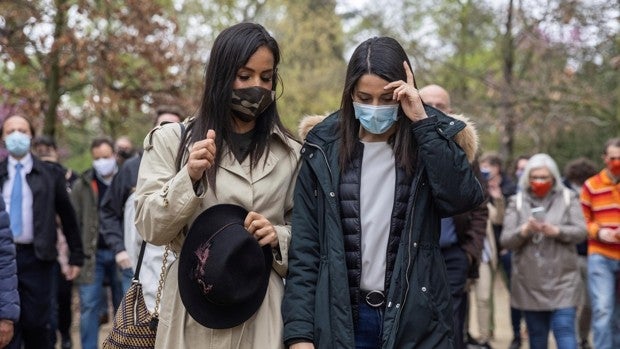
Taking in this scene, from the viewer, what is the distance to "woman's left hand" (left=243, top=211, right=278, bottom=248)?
3.78 metres

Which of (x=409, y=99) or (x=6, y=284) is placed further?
(x=6, y=284)

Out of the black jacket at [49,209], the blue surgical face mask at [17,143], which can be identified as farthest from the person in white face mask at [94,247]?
the blue surgical face mask at [17,143]

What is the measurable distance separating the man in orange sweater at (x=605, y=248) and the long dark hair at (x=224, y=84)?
5.92 m

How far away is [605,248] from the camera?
913cm

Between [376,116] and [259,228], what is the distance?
2.22 ft

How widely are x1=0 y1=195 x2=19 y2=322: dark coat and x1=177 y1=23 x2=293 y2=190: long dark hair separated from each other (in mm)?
1968

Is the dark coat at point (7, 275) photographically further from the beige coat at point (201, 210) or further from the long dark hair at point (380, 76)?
the long dark hair at point (380, 76)

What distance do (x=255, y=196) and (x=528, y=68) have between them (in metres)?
17.5

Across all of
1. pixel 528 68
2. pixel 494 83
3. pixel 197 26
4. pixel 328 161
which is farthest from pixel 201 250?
pixel 197 26

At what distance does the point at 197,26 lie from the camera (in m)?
24.1

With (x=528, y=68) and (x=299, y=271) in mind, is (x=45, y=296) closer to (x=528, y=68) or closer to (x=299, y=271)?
(x=299, y=271)

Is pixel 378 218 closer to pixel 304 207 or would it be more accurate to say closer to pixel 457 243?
pixel 304 207

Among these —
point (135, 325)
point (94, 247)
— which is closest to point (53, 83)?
point (94, 247)

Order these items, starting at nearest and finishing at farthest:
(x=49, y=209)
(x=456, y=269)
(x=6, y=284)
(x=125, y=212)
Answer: (x=6, y=284), (x=456, y=269), (x=49, y=209), (x=125, y=212)
